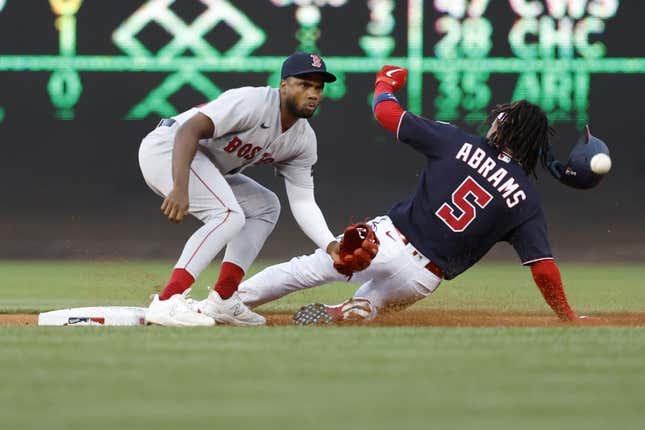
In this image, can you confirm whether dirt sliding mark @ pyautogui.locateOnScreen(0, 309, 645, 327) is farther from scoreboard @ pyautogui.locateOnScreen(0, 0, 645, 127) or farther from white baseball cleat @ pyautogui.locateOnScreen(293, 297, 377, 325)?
scoreboard @ pyautogui.locateOnScreen(0, 0, 645, 127)

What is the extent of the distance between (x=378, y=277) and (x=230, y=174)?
0.86m

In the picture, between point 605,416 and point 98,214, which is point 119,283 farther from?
point 605,416

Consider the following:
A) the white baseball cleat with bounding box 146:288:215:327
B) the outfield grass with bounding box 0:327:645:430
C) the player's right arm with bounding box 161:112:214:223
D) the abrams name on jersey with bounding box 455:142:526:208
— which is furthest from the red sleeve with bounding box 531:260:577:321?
the player's right arm with bounding box 161:112:214:223

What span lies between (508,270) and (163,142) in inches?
231

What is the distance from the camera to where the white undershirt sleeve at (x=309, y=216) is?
18.9 ft

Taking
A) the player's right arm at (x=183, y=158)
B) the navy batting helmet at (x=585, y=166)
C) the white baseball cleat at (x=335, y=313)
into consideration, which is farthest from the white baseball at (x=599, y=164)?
the player's right arm at (x=183, y=158)

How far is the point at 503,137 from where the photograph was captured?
222 inches

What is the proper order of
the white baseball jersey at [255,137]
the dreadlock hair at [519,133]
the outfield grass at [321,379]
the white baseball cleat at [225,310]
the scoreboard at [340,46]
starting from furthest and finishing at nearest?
the scoreboard at [340,46] < the dreadlock hair at [519,133] < the white baseball cleat at [225,310] < the white baseball jersey at [255,137] < the outfield grass at [321,379]

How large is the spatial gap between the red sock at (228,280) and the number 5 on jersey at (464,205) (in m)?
0.96

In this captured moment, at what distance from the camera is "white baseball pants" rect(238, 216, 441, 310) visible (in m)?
5.69

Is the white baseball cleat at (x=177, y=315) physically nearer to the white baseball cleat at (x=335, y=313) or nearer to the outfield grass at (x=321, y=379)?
the outfield grass at (x=321, y=379)

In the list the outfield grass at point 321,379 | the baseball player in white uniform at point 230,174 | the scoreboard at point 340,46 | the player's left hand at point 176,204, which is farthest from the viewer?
the scoreboard at point 340,46

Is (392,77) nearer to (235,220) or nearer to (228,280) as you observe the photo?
(235,220)

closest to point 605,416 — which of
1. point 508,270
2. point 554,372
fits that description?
point 554,372
